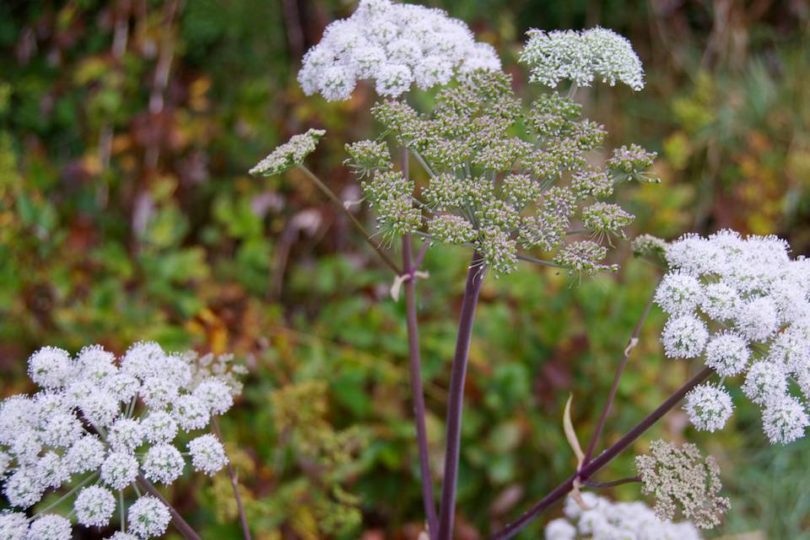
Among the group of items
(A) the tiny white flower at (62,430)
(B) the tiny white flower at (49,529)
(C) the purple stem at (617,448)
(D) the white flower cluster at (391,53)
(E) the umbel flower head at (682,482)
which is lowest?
(E) the umbel flower head at (682,482)

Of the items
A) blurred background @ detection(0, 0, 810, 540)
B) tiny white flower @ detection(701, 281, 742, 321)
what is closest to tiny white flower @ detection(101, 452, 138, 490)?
blurred background @ detection(0, 0, 810, 540)

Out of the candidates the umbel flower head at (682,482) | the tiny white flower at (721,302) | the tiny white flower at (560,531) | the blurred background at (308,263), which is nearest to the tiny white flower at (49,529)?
the blurred background at (308,263)

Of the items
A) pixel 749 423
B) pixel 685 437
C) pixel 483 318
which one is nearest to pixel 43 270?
pixel 483 318

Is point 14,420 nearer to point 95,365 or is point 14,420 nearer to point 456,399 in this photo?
point 95,365

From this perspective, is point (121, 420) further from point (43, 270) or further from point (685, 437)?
point (685, 437)

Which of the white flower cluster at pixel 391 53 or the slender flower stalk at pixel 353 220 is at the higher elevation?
the white flower cluster at pixel 391 53

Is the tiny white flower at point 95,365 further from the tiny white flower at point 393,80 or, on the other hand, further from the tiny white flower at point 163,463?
the tiny white flower at point 393,80

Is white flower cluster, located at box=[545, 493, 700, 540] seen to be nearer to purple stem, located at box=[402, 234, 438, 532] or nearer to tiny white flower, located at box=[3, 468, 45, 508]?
purple stem, located at box=[402, 234, 438, 532]
